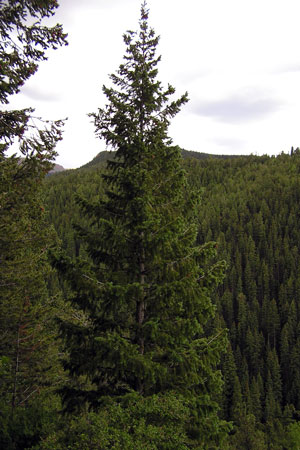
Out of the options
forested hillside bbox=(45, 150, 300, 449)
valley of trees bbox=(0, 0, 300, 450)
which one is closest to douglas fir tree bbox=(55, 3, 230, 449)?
valley of trees bbox=(0, 0, 300, 450)

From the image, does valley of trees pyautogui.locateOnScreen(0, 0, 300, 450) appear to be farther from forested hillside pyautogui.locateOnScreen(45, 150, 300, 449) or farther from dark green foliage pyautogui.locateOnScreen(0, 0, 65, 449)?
forested hillside pyautogui.locateOnScreen(45, 150, 300, 449)

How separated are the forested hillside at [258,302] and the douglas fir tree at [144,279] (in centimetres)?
3689

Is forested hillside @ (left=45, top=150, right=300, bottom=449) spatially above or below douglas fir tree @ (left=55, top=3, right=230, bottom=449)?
below

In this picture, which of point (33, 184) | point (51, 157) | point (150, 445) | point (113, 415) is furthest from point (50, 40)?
point (150, 445)

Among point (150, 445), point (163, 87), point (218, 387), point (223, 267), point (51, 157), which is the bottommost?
point (218, 387)

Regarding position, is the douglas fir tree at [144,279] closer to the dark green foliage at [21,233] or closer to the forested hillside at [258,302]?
the dark green foliage at [21,233]

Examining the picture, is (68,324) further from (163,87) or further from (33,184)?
(163,87)

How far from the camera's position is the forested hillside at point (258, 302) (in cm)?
8025

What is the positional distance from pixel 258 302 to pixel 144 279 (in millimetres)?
129666

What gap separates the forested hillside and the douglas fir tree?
36891mm

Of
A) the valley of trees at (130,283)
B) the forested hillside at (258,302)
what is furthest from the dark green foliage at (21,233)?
the forested hillside at (258,302)

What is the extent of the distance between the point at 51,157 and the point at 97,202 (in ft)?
5.65

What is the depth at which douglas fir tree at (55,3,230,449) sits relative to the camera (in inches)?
331

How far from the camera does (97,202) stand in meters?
9.50
